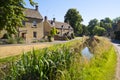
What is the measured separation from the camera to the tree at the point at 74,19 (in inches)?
3888

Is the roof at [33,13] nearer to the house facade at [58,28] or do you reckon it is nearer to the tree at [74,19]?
the house facade at [58,28]

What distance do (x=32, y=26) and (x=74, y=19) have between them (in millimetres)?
51232

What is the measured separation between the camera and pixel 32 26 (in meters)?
51.1

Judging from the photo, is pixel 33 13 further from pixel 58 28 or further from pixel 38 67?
pixel 38 67

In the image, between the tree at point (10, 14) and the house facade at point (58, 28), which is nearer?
the tree at point (10, 14)

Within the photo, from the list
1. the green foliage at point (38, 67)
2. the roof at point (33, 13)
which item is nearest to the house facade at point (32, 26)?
the roof at point (33, 13)

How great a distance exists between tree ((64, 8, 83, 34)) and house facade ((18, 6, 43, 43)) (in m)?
45.1

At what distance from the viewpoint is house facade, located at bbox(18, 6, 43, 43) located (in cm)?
4829

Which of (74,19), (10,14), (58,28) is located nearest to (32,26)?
(58,28)

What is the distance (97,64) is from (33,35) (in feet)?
130

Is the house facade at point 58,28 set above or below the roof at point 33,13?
below

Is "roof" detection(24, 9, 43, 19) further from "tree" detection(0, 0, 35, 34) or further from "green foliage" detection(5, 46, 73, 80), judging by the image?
"green foliage" detection(5, 46, 73, 80)

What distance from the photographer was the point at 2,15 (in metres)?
18.2

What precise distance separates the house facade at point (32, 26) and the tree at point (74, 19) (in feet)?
148
